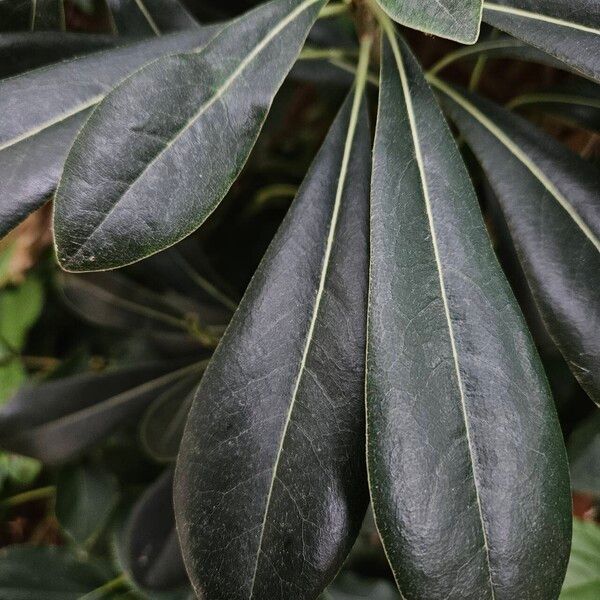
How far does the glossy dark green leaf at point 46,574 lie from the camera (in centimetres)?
85

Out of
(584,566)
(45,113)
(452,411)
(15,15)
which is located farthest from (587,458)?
(15,15)

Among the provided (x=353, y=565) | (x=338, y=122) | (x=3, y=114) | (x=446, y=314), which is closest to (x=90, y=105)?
(x=3, y=114)

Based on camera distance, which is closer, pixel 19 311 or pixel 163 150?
pixel 163 150

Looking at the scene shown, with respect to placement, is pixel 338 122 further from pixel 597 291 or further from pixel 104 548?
pixel 104 548

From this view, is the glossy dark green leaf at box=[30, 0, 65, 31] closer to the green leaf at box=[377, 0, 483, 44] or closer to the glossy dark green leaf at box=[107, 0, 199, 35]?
the glossy dark green leaf at box=[107, 0, 199, 35]

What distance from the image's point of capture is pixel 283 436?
45 centimetres

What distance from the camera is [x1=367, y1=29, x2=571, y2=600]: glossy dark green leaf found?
1.27 feet

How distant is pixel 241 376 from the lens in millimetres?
463

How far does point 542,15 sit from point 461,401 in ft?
1.00

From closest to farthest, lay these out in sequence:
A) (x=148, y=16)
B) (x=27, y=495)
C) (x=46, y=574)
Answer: (x=148, y=16), (x=46, y=574), (x=27, y=495)

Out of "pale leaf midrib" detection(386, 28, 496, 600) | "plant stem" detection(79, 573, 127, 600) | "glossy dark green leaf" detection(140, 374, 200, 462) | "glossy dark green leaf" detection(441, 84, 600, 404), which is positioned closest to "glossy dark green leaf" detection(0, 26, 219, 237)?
"pale leaf midrib" detection(386, 28, 496, 600)

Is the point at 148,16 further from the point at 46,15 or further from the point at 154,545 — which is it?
the point at 154,545

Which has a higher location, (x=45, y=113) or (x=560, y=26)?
(x=560, y=26)

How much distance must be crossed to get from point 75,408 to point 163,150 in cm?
49
